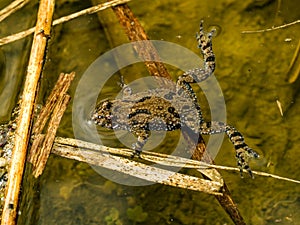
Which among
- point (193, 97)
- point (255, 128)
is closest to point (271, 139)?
point (255, 128)

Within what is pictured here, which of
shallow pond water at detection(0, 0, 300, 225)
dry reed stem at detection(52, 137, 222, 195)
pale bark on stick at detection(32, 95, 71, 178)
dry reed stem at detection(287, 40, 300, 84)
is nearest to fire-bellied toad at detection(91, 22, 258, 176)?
shallow pond water at detection(0, 0, 300, 225)

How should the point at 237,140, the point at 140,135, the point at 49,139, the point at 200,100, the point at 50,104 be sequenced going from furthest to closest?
the point at 200,100, the point at 140,135, the point at 237,140, the point at 50,104, the point at 49,139

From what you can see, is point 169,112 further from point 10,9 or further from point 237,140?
point 10,9

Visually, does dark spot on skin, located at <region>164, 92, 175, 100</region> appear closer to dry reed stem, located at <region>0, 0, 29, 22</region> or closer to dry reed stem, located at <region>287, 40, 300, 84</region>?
dry reed stem, located at <region>287, 40, 300, 84</region>

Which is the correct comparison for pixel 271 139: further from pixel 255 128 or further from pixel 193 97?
pixel 193 97

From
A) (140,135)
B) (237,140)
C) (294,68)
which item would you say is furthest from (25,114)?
(294,68)

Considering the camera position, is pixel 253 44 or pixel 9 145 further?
pixel 253 44
